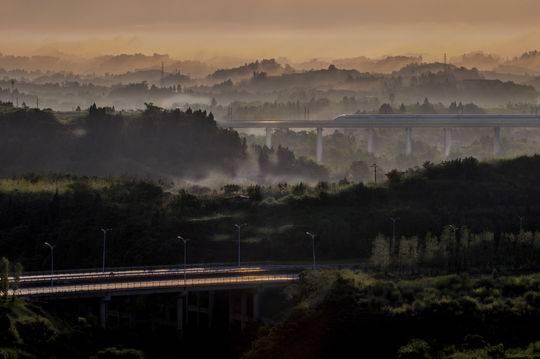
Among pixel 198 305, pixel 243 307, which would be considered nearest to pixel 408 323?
pixel 243 307

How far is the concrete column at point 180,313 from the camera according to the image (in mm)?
134000

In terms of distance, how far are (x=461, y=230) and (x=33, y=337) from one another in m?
56.4

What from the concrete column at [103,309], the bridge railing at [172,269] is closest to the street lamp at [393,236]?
the bridge railing at [172,269]

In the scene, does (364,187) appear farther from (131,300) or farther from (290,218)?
(131,300)

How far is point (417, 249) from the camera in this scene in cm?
14938

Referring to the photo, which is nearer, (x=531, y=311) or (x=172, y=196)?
(x=531, y=311)

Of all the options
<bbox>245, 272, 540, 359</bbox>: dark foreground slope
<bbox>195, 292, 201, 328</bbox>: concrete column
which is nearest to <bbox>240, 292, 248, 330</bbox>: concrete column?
<bbox>195, 292, 201, 328</bbox>: concrete column

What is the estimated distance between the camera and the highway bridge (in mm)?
131125

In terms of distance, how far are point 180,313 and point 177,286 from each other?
249 cm

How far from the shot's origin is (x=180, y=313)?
13488 centimetres

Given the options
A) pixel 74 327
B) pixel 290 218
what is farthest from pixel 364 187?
pixel 74 327

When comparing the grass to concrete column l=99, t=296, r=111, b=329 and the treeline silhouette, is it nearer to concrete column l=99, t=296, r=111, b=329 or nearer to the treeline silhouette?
the treeline silhouette

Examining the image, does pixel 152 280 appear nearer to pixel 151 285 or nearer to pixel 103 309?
pixel 151 285

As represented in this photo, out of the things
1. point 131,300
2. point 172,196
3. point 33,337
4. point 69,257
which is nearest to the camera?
point 33,337
